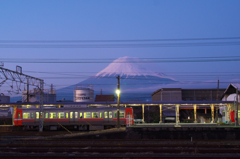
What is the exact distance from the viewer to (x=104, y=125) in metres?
30.2

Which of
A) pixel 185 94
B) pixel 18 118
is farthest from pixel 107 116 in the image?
pixel 185 94

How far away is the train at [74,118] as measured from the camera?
29.8 m

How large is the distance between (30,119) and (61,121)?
15.1ft

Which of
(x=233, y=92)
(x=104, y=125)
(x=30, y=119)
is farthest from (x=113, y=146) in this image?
(x=233, y=92)

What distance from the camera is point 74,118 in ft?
101

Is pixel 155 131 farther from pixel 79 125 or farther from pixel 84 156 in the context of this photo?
pixel 79 125

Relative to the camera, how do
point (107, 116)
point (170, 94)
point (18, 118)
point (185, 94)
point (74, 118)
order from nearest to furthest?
point (107, 116), point (74, 118), point (18, 118), point (170, 94), point (185, 94)

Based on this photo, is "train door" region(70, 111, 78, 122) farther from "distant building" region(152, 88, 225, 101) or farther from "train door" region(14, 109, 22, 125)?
"distant building" region(152, 88, 225, 101)

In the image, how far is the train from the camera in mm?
29844

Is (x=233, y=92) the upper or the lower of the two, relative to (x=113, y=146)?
upper

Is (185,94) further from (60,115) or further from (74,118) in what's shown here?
(60,115)

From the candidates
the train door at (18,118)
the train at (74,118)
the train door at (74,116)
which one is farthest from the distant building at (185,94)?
the train door at (18,118)

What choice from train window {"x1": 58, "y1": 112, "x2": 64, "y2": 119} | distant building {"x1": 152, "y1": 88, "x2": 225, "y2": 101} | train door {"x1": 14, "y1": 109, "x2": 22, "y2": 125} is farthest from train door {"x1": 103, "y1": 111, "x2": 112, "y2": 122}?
distant building {"x1": 152, "y1": 88, "x2": 225, "y2": 101}

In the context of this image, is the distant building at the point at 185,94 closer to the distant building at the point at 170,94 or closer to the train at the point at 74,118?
the distant building at the point at 170,94
